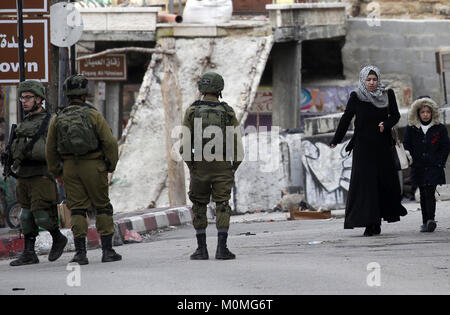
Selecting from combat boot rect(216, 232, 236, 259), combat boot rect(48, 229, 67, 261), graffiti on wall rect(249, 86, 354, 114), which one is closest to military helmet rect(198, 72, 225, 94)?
combat boot rect(216, 232, 236, 259)

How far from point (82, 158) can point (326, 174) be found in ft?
33.6

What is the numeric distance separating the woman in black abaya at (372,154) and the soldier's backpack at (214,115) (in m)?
2.22

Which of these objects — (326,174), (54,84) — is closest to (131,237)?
(54,84)

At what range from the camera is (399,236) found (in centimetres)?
1233

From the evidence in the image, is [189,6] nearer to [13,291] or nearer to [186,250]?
[186,250]

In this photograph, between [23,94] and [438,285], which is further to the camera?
[23,94]

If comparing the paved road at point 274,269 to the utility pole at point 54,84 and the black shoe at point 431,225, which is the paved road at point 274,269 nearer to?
the black shoe at point 431,225

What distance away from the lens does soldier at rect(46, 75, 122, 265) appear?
33.7 feet

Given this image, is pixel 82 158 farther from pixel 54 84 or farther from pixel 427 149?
pixel 54 84

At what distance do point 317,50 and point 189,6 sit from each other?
3.87 meters

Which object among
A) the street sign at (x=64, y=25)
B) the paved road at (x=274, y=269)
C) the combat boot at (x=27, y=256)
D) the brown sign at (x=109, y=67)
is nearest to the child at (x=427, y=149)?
the paved road at (x=274, y=269)

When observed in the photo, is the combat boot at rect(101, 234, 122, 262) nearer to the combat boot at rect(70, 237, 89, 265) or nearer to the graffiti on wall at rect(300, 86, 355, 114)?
the combat boot at rect(70, 237, 89, 265)
